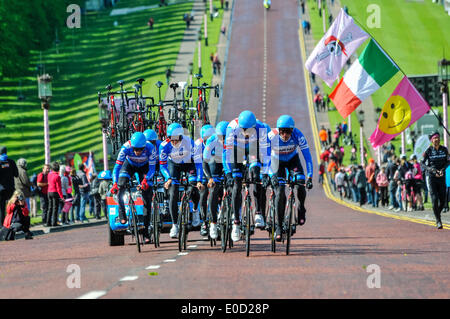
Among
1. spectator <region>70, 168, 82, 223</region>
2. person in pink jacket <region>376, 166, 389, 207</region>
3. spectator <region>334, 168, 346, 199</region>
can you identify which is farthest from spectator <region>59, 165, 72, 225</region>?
spectator <region>334, 168, 346, 199</region>

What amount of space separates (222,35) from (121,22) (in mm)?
14528

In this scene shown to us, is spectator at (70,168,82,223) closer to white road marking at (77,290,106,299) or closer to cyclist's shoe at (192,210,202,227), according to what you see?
cyclist's shoe at (192,210,202,227)

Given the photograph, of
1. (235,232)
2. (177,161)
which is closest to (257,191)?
(235,232)

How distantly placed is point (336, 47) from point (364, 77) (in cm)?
187

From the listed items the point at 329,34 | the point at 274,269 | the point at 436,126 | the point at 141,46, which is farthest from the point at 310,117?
the point at 274,269

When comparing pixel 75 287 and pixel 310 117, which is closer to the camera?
pixel 75 287

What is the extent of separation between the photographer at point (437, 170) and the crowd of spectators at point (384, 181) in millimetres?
3691

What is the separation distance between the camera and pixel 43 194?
94.5 feet

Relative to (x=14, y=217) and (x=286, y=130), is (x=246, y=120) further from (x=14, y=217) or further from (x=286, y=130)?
(x=14, y=217)

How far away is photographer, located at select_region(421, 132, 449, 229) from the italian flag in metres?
6.58

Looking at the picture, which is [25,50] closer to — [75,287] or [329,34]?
[329,34]

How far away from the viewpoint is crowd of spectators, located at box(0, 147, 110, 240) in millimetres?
22938

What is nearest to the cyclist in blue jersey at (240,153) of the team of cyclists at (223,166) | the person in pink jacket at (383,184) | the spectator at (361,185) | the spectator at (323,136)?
the team of cyclists at (223,166)
